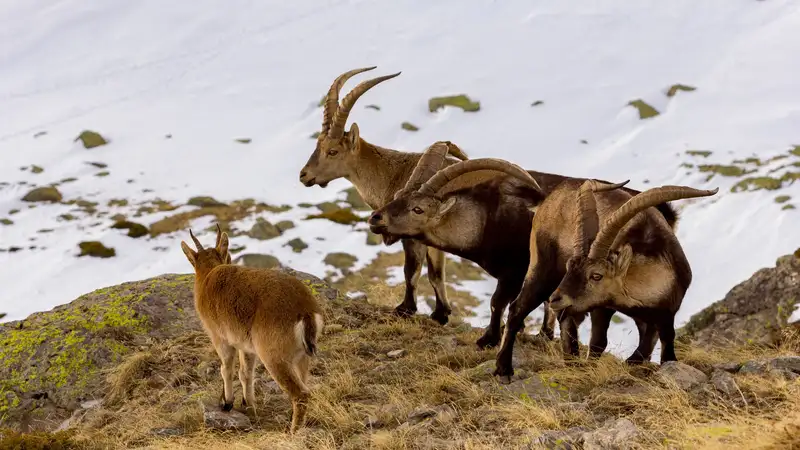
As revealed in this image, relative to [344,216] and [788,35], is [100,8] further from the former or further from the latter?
[788,35]

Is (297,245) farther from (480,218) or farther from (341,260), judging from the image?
(480,218)

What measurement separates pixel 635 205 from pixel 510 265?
2.30 m

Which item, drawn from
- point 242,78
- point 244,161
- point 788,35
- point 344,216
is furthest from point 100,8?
point 788,35

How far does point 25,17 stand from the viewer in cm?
6266

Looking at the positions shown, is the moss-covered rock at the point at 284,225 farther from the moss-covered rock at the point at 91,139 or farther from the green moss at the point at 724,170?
the moss-covered rock at the point at 91,139

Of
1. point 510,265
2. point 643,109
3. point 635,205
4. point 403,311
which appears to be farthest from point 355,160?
point 643,109

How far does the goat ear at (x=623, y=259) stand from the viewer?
7268 millimetres

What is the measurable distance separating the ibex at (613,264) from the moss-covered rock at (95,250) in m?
22.3

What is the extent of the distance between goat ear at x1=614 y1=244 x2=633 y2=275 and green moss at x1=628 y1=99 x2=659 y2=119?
1372 inches

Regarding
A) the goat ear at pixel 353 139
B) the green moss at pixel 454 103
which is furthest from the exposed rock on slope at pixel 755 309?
the green moss at pixel 454 103

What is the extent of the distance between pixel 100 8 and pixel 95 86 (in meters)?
14.6

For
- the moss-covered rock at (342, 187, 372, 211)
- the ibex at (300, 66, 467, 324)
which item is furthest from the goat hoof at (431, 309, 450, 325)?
the moss-covered rock at (342, 187, 372, 211)

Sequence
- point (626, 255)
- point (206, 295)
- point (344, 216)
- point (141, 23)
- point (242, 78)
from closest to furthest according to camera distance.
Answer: point (626, 255)
point (206, 295)
point (344, 216)
point (242, 78)
point (141, 23)

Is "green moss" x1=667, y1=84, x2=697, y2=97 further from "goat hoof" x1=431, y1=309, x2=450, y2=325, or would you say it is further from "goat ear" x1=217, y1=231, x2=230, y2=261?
"goat ear" x1=217, y1=231, x2=230, y2=261
